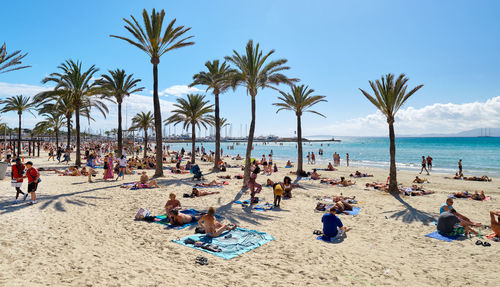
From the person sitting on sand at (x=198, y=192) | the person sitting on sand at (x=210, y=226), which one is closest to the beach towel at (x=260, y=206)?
the person sitting on sand at (x=198, y=192)

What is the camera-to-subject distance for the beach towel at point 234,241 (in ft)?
18.6

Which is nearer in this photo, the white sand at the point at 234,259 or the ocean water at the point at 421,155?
the white sand at the point at 234,259

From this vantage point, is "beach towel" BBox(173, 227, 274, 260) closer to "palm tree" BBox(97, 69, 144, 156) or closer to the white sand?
the white sand

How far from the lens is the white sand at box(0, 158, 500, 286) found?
452cm

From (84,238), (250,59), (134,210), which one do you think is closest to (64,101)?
(250,59)

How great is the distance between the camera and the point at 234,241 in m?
6.23

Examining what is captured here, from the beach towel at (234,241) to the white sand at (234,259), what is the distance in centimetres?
18

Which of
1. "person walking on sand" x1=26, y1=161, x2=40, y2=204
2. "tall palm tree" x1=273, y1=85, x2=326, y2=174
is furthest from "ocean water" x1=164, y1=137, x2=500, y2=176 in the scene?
"person walking on sand" x1=26, y1=161, x2=40, y2=204

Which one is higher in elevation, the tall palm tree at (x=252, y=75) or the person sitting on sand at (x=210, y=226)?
the tall palm tree at (x=252, y=75)

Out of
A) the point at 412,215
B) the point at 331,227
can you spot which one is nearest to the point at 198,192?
the point at 331,227

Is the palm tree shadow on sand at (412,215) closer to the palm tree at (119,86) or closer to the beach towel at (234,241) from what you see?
the beach towel at (234,241)

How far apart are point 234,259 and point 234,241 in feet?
2.89

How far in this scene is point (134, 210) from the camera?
29.4 feet

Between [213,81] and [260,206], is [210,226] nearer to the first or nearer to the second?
[260,206]
